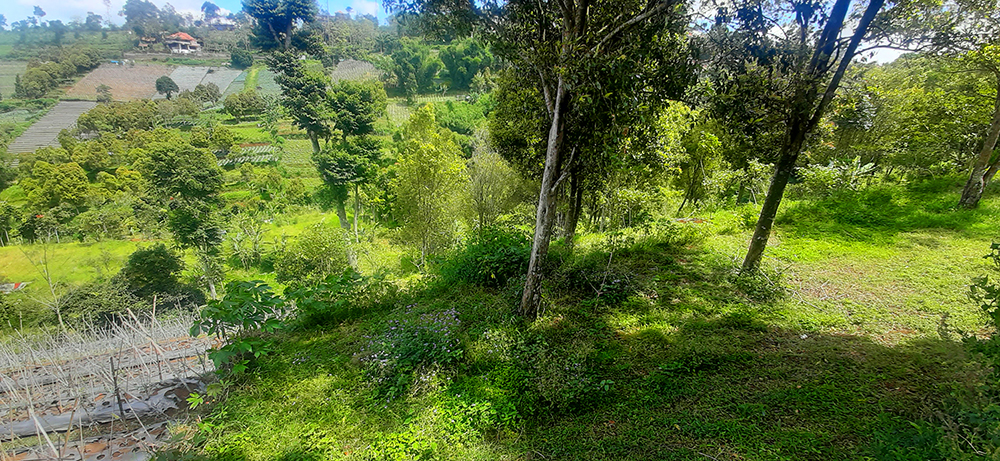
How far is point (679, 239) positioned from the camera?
8.27m

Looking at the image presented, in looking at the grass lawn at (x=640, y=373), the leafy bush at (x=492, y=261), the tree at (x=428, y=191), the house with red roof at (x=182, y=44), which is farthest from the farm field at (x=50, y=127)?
the grass lawn at (x=640, y=373)

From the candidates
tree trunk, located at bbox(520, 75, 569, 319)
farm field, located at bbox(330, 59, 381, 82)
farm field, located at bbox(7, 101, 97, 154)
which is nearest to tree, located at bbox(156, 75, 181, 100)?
farm field, located at bbox(7, 101, 97, 154)

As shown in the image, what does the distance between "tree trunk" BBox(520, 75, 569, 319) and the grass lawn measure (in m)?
0.33

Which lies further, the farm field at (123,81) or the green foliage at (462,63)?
the farm field at (123,81)

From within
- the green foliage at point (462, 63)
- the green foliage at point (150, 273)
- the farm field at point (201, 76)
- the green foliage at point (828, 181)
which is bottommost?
the green foliage at point (150, 273)

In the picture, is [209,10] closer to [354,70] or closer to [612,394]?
[354,70]

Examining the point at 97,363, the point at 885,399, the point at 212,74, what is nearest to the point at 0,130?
the point at 212,74

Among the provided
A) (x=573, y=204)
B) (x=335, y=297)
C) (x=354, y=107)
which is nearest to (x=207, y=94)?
(x=354, y=107)

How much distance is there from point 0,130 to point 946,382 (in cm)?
9540

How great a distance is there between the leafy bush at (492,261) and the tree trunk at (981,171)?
1016cm

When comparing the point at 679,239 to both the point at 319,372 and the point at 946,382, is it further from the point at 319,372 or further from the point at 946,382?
the point at 319,372

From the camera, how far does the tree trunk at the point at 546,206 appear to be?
479 cm

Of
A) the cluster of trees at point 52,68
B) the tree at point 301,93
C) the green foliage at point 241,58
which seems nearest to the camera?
the tree at point 301,93

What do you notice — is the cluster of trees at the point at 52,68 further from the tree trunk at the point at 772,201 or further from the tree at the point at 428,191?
the tree trunk at the point at 772,201
